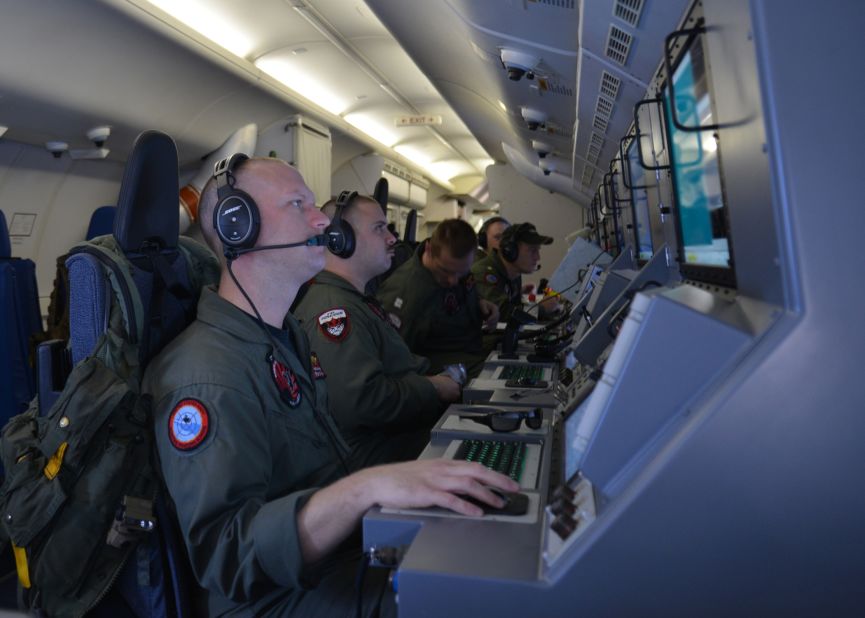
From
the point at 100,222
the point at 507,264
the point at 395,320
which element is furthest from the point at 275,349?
the point at 100,222

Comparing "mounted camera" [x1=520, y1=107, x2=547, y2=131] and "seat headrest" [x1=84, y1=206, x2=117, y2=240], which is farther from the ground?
"mounted camera" [x1=520, y1=107, x2=547, y2=131]

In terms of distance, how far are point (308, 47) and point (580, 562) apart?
6.31 m

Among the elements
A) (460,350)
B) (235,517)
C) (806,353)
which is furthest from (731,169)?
(460,350)

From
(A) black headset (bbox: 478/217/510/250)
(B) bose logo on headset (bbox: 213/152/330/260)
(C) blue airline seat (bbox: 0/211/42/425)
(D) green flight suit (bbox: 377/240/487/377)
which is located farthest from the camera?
(A) black headset (bbox: 478/217/510/250)

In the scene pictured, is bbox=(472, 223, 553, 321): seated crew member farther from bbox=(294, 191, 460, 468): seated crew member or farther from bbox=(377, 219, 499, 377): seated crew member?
bbox=(294, 191, 460, 468): seated crew member

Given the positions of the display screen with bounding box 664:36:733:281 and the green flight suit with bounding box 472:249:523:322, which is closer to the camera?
the display screen with bounding box 664:36:733:281

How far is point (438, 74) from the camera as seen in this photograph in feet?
18.2

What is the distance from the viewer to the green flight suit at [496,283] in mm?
5645

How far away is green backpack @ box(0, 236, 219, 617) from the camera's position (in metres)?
1.40

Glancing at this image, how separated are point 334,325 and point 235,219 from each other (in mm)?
869

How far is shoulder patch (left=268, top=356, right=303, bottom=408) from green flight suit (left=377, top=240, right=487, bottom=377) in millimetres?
2116

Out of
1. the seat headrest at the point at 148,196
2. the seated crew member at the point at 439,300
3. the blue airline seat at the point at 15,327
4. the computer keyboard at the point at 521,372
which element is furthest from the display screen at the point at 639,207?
the blue airline seat at the point at 15,327

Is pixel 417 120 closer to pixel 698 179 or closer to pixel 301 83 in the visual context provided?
pixel 301 83

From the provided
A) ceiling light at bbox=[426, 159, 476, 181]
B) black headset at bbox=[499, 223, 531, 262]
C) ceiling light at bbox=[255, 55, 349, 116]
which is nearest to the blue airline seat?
black headset at bbox=[499, 223, 531, 262]
